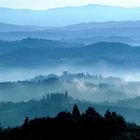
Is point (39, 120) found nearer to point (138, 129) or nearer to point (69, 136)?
point (69, 136)

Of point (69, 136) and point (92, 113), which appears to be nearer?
point (69, 136)

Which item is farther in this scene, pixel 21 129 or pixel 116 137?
pixel 21 129

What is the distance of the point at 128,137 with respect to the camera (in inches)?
3132

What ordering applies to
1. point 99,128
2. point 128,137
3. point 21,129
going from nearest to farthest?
point 128,137 < point 99,128 < point 21,129

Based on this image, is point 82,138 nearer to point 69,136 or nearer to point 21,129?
point 69,136

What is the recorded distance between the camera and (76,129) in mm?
85250

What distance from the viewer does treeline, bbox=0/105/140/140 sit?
82.9 meters

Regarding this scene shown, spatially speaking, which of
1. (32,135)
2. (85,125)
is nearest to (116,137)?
(85,125)

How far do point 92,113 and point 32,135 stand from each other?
1680 centimetres

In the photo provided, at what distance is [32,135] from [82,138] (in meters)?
8.48

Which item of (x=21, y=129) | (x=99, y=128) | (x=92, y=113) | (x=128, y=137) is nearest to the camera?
(x=128, y=137)

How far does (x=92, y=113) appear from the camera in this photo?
3907 inches

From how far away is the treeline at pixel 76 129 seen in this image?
82.9 meters

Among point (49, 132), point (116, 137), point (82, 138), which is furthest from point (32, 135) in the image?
point (116, 137)
